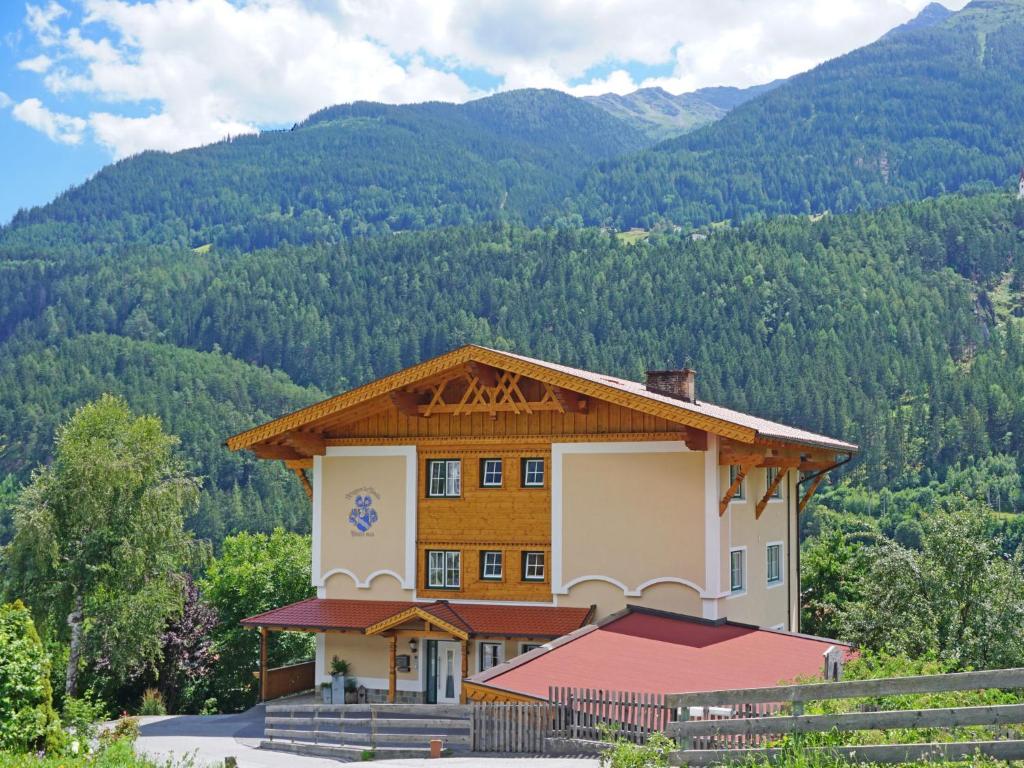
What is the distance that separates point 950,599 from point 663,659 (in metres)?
6.77

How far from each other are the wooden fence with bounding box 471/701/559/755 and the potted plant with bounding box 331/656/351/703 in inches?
393

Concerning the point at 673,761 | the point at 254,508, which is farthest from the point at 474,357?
the point at 254,508

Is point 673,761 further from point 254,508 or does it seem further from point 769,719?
point 254,508

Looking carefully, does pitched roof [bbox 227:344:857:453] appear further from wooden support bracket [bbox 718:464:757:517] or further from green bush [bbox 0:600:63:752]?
green bush [bbox 0:600:63:752]

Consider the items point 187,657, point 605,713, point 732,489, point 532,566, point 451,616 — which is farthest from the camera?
point 187,657

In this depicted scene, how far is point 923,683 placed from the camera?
40.1ft

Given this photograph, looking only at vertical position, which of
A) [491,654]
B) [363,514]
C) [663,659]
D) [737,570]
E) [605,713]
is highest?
[363,514]

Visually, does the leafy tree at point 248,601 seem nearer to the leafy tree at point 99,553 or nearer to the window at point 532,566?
the leafy tree at point 99,553

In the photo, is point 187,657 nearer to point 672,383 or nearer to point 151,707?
point 151,707

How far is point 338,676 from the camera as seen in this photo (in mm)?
33531

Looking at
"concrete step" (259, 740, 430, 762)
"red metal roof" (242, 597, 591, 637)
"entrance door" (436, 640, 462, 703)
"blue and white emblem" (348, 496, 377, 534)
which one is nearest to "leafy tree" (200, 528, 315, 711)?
"red metal roof" (242, 597, 591, 637)

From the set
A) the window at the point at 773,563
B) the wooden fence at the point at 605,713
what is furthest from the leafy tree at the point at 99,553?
the wooden fence at the point at 605,713

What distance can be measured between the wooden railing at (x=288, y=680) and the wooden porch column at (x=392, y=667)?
14.7 ft

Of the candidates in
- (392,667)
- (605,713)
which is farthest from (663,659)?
(392,667)
